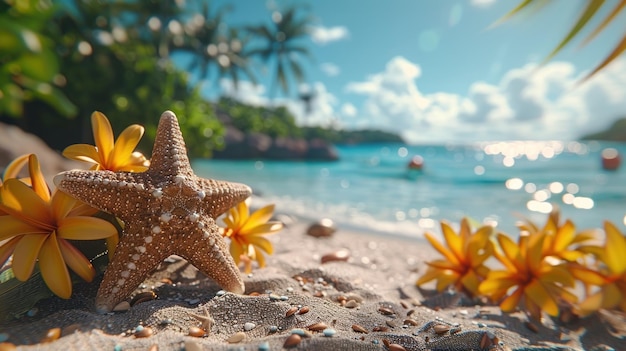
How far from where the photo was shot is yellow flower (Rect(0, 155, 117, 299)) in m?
1.70

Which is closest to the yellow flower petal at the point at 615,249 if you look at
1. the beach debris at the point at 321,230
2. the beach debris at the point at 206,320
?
the beach debris at the point at 206,320

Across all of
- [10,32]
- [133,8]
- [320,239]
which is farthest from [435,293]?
[133,8]

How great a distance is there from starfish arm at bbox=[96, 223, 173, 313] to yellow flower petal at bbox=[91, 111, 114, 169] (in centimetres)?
48

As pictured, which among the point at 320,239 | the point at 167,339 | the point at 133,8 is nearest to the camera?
the point at 167,339

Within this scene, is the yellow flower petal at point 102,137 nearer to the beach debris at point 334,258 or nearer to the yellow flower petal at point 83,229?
the yellow flower petal at point 83,229

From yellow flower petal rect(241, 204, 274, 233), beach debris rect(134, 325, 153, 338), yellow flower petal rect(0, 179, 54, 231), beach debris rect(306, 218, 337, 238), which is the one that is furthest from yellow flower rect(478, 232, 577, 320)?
beach debris rect(306, 218, 337, 238)

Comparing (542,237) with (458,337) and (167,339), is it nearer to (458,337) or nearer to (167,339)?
(458,337)

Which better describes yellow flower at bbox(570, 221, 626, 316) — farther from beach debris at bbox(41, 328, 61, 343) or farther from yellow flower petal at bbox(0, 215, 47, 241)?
yellow flower petal at bbox(0, 215, 47, 241)

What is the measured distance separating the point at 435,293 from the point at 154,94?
13.5 meters

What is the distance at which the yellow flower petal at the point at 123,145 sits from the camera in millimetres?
2143

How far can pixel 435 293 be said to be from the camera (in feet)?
10.4

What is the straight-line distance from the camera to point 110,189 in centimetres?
183

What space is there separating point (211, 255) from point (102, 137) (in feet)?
2.99

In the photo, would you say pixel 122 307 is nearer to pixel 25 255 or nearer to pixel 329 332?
pixel 25 255
